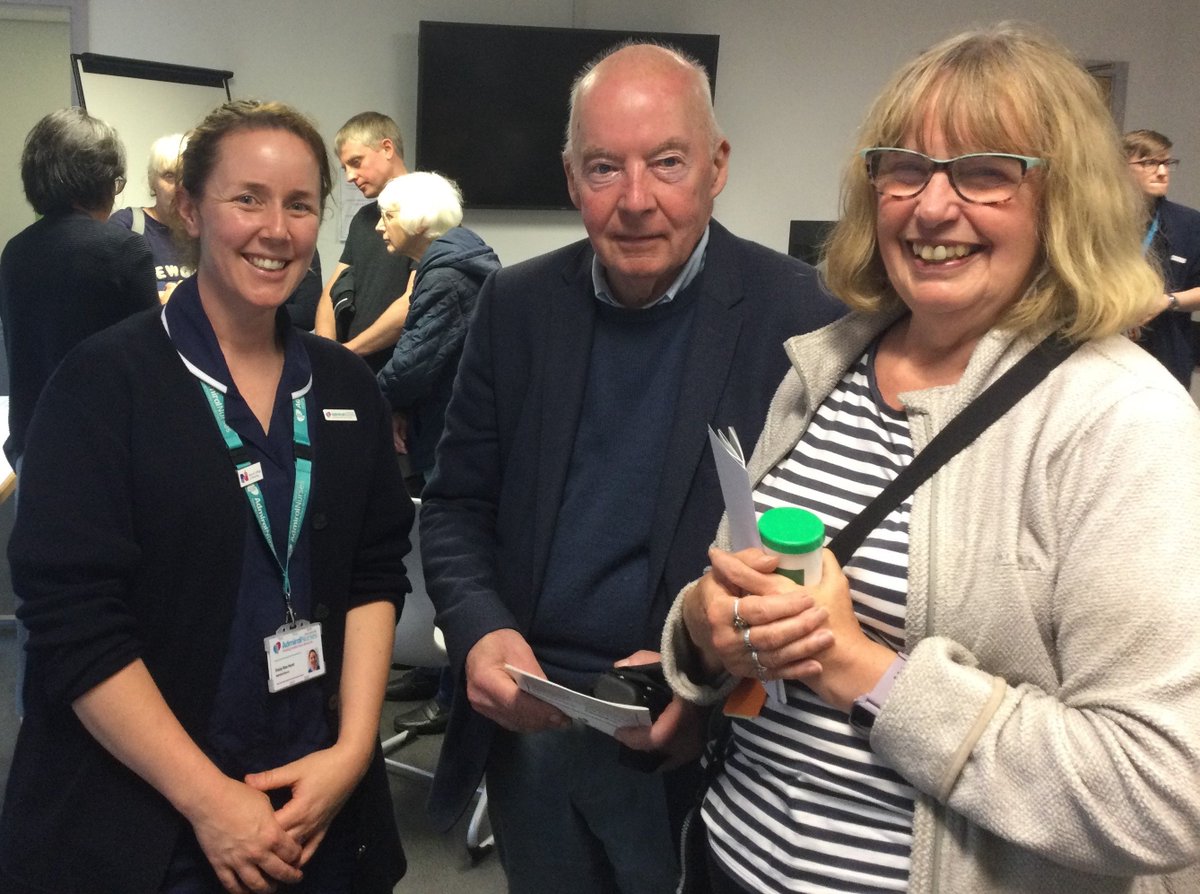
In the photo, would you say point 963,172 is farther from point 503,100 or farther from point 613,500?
point 503,100

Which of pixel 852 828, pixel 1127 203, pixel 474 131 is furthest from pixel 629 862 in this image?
pixel 474 131

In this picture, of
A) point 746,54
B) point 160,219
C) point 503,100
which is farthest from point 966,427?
point 746,54

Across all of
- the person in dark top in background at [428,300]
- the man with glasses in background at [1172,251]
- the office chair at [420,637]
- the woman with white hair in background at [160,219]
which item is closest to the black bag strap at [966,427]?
the office chair at [420,637]

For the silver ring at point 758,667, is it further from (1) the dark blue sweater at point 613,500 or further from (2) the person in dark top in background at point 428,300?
(2) the person in dark top in background at point 428,300

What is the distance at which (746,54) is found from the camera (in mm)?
5965

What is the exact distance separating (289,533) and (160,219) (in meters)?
2.96

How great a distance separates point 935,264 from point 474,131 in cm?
492

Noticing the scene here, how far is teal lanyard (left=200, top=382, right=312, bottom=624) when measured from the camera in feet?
4.77

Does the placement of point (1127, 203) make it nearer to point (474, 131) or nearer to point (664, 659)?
point (664, 659)

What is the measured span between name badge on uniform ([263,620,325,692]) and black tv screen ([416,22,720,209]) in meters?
4.55

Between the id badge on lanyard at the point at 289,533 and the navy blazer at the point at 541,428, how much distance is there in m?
0.21

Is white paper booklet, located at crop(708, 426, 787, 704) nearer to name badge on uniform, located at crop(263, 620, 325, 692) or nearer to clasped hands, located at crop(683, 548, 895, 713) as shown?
clasped hands, located at crop(683, 548, 895, 713)

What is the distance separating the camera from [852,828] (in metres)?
1.09

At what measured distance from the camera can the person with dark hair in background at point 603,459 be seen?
1529 millimetres
